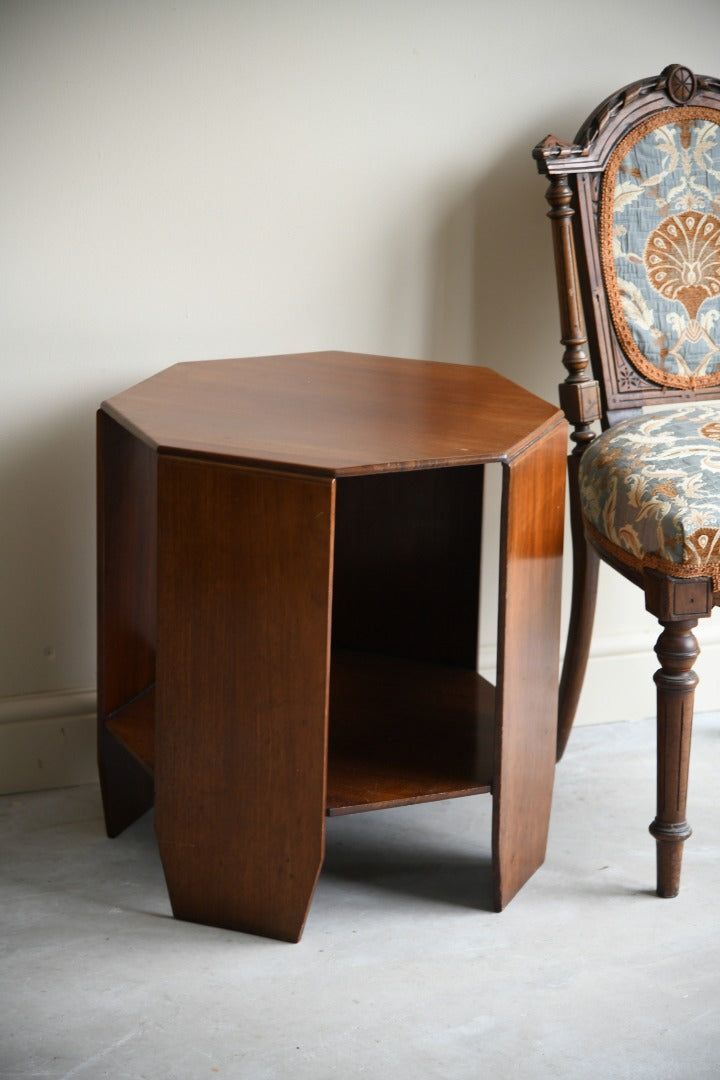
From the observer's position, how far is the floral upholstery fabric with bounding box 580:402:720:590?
4.41 ft

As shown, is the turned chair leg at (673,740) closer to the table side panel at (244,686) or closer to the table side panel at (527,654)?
the table side panel at (527,654)

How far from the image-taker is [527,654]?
4.57 feet

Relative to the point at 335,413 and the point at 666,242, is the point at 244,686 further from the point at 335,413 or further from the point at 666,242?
the point at 666,242

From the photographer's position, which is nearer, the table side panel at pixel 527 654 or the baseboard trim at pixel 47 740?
the table side panel at pixel 527 654

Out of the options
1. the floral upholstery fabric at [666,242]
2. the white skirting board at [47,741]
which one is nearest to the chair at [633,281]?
the floral upholstery fabric at [666,242]

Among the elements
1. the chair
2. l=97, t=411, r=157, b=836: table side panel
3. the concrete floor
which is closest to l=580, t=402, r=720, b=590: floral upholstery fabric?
the chair

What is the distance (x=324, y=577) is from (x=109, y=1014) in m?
0.50

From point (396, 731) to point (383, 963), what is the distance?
12.0 inches

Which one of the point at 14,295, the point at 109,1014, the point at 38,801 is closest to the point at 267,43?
the point at 14,295

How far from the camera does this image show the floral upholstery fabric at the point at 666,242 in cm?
166

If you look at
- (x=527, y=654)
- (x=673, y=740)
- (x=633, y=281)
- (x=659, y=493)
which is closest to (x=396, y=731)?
(x=527, y=654)

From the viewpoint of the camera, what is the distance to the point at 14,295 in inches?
62.7

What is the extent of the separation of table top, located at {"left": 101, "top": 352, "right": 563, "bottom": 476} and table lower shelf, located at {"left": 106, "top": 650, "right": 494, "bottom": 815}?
39 cm

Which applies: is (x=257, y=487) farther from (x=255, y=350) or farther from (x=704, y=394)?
(x=704, y=394)
